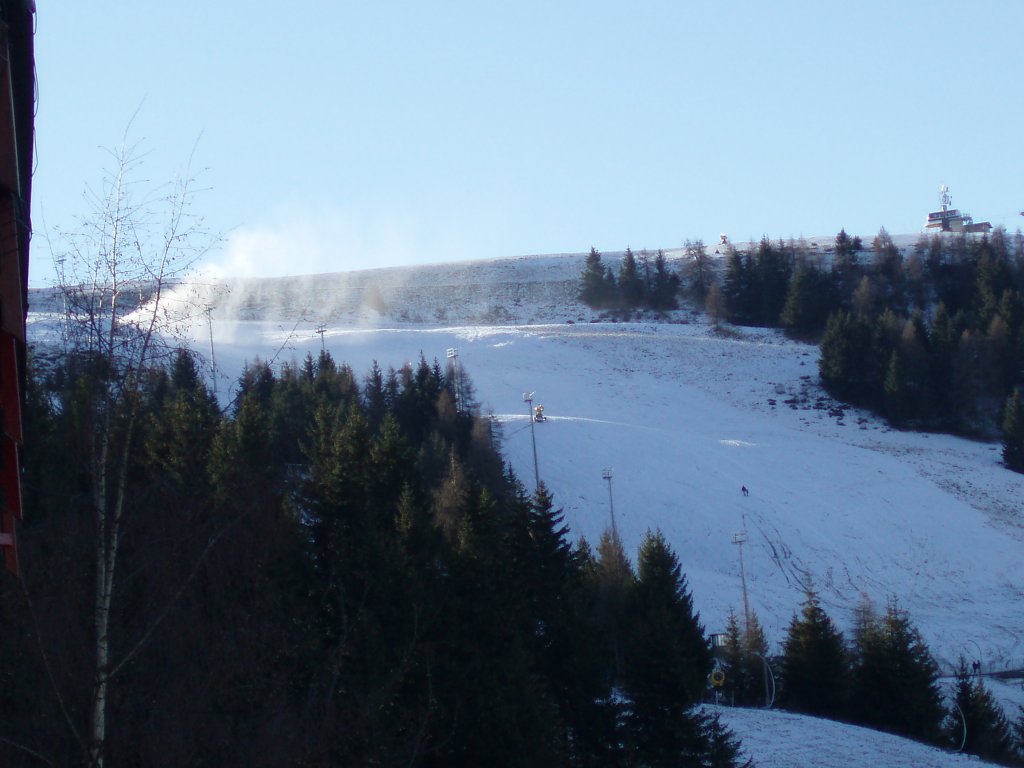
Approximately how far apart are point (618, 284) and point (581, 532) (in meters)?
67.2

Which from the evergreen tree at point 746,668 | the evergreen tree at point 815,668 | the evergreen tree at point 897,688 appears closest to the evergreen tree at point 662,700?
the evergreen tree at point 815,668

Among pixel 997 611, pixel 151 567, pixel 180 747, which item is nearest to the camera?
pixel 180 747

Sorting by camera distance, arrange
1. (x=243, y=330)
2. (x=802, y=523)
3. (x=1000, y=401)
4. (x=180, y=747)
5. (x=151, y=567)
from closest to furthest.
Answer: (x=180, y=747)
(x=151, y=567)
(x=802, y=523)
(x=1000, y=401)
(x=243, y=330)

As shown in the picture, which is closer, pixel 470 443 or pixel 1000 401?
pixel 470 443

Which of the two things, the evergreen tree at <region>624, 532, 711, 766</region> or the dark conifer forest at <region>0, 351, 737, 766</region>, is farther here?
the evergreen tree at <region>624, 532, 711, 766</region>

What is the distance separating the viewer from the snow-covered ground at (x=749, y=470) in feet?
131

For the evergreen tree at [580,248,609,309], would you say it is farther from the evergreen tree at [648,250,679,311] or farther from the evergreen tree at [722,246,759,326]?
the evergreen tree at [722,246,759,326]

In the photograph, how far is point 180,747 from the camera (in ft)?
26.5

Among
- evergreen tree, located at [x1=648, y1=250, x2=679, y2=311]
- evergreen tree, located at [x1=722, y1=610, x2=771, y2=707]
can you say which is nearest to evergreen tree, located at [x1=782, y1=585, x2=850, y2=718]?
evergreen tree, located at [x1=722, y1=610, x2=771, y2=707]

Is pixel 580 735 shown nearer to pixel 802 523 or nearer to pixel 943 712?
pixel 943 712

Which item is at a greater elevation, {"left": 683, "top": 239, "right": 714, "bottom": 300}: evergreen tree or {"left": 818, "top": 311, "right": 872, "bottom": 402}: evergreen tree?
{"left": 683, "top": 239, "right": 714, "bottom": 300}: evergreen tree

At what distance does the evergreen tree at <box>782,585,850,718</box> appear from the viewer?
29.9 m

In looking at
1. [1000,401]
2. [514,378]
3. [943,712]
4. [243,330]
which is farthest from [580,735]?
[243,330]

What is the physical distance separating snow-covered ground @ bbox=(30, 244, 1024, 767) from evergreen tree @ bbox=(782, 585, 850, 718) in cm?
386
